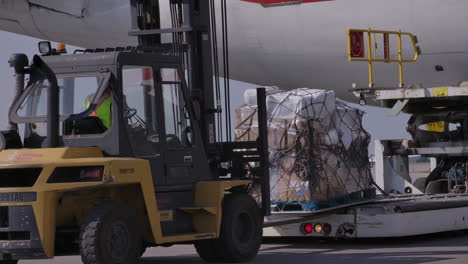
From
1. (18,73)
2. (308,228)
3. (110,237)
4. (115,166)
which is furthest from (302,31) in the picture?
(110,237)

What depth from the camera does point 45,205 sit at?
8.25 meters

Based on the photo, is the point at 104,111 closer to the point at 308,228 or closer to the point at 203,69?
the point at 203,69

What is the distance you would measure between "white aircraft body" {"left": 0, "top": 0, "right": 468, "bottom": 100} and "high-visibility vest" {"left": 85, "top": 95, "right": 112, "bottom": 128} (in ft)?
32.6

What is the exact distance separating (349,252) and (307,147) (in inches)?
65.4

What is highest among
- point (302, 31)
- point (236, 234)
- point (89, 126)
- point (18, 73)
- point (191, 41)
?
point (302, 31)

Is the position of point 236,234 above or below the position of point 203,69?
below

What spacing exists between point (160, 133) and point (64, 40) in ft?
41.5

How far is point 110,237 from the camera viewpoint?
28.0 ft

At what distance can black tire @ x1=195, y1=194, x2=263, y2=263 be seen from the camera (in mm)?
10117

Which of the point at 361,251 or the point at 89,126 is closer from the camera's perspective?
the point at 89,126

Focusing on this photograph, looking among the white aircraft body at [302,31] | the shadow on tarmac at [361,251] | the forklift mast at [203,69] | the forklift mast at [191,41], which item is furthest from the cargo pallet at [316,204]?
the white aircraft body at [302,31]

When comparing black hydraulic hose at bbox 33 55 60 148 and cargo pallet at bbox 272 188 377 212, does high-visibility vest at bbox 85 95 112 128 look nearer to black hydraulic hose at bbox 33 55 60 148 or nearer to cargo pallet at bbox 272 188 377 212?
black hydraulic hose at bbox 33 55 60 148

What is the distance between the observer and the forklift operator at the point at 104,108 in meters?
8.98

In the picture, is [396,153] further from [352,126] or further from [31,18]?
[31,18]
